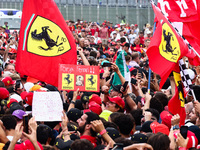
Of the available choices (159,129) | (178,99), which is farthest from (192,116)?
(159,129)

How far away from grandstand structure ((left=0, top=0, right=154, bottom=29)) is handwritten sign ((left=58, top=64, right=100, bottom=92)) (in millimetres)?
23965

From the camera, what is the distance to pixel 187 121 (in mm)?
6902

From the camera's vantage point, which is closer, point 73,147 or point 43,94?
point 73,147

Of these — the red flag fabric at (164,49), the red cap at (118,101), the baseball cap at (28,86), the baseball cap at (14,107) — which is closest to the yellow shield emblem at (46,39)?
the baseball cap at (14,107)

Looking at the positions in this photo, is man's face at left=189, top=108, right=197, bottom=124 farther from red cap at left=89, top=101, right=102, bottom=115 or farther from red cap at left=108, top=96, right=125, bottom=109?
red cap at left=89, top=101, right=102, bottom=115

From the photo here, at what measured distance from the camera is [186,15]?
7863 mm

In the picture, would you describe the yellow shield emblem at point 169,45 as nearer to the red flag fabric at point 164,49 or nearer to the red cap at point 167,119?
the red flag fabric at point 164,49

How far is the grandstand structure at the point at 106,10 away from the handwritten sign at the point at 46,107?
25580mm

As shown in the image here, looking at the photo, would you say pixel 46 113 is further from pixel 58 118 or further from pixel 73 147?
pixel 73 147

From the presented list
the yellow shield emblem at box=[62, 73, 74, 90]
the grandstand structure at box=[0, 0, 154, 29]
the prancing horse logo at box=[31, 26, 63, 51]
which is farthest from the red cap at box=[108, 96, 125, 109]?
the grandstand structure at box=[0, 0, 154, 29]

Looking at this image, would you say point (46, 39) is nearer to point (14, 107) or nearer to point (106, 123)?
point (14, 107)

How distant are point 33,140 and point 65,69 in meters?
2.61

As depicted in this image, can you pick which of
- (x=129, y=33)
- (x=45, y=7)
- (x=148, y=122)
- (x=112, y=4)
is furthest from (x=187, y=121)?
(x=112, y=4)

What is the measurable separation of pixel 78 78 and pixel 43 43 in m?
0.85
